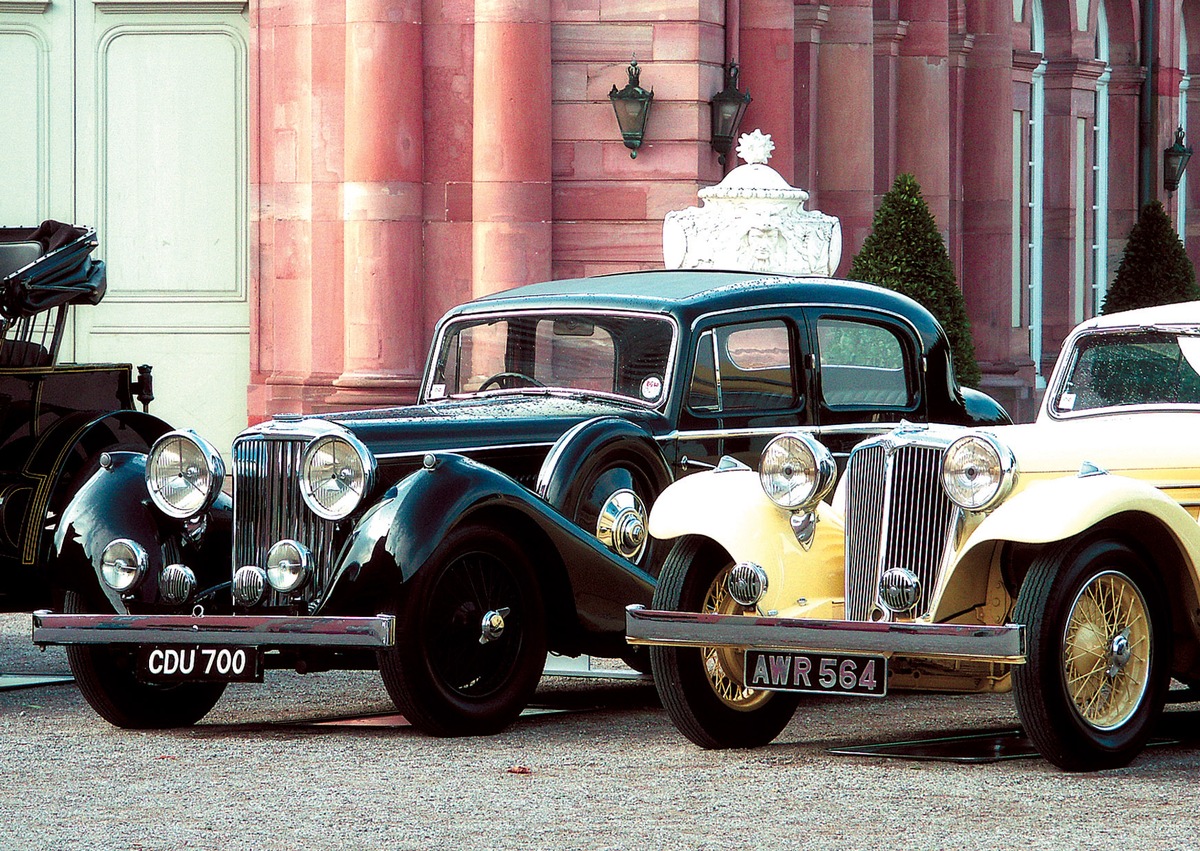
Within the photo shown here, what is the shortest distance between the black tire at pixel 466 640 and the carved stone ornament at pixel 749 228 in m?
8.07

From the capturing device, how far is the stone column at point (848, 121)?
69.9 ft

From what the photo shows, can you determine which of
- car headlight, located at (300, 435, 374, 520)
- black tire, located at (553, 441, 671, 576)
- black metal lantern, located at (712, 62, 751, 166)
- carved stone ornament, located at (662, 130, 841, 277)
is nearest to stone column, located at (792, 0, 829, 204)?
black metal lantern, located at (712, 62, 751, 166)

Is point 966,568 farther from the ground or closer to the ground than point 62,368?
closer to the ground

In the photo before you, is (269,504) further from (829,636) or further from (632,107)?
(632,107)

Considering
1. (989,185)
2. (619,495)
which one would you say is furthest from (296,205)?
(989,185)

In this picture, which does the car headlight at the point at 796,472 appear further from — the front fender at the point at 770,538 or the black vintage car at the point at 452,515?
the black vintage car at the point at 452,515

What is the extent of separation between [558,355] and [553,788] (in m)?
2.97

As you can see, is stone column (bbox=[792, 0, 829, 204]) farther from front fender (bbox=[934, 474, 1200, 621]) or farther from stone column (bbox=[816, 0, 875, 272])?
front fender (bbox=[934, 474, 1200, 621])

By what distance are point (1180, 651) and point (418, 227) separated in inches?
399

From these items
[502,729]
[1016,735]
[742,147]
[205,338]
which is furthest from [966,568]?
[205,338]

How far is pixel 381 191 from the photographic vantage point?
56.0 feet

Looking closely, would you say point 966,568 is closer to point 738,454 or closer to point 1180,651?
point 1180,651

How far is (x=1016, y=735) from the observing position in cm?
833

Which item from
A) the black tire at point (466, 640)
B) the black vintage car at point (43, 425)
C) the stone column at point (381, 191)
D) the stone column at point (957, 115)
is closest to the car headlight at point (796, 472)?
the black tire at point (466, 640)
